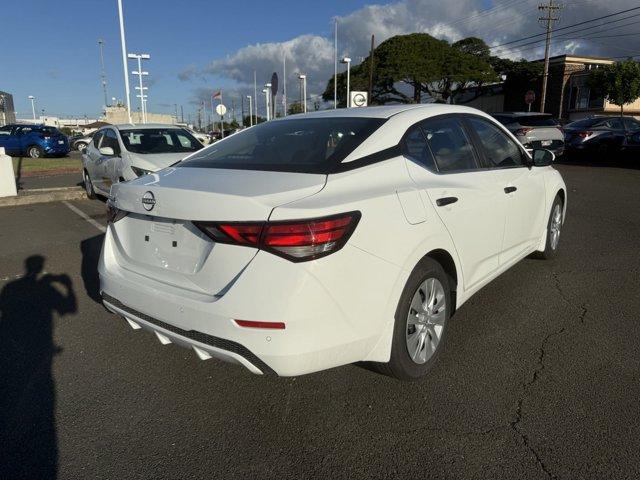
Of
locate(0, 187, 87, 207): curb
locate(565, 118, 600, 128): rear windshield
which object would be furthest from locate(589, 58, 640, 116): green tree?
locate(0, 187, 87, 207): curb

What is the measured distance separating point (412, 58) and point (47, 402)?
4812cm

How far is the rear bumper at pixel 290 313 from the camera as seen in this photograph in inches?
89.8

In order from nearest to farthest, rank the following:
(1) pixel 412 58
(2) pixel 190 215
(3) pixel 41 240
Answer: (2) pixel 190 215, (3) pixel 41 240, (1) pixel 412 58

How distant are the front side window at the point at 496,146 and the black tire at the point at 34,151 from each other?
24.8 meters

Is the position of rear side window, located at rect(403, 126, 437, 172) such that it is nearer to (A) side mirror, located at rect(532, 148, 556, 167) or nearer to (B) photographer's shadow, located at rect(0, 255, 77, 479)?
(A) side mirror, located at rect(532, 148, 556, 167)

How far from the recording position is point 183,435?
2592 millimetres

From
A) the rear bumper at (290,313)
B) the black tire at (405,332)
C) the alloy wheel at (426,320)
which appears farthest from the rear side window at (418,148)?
the rear bumper at (290,313)

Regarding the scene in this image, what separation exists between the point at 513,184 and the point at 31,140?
25.2 metres

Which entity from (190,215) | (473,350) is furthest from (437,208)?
(190,215)

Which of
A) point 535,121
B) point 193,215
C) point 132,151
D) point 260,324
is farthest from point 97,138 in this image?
point 535,121

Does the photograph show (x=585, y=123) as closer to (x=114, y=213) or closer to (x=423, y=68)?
(x=114, y=213)

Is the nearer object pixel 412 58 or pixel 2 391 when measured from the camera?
pixel 2 391

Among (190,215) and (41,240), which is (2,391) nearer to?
(190,215)

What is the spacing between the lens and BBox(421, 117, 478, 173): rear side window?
11.0ft
